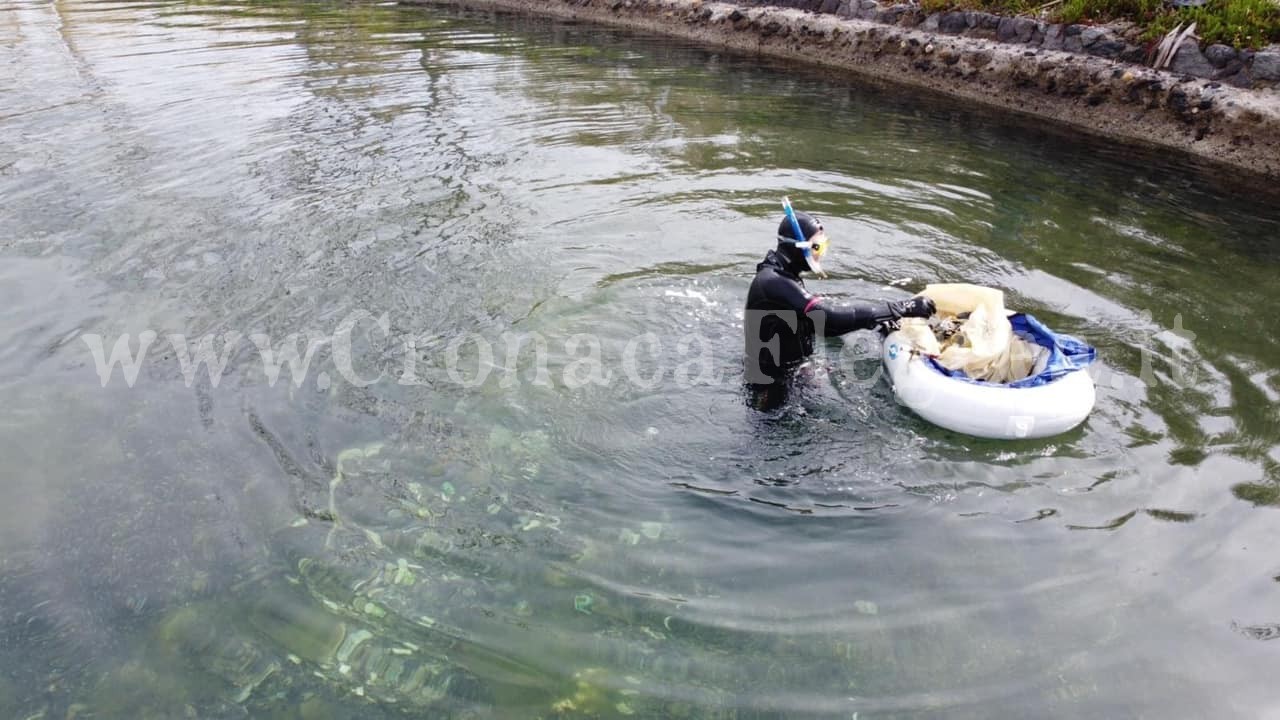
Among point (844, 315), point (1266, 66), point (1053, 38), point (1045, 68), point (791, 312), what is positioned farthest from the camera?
point (1053, 38)

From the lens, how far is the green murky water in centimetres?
413

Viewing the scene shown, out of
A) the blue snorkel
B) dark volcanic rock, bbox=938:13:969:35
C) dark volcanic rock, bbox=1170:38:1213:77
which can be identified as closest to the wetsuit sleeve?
the blue snorkel

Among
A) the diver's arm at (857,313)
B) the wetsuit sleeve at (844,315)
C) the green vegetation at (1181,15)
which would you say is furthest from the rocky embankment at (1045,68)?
the wetsuit sleeve at (844,315)

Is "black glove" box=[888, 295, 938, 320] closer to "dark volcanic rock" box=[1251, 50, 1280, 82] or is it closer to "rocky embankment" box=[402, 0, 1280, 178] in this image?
"rocky embankment" box=[402, 0, 1280, 178]

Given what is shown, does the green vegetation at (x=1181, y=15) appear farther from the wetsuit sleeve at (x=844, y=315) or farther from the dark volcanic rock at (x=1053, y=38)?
the wetsuit sleeve at (x=844, y=315)

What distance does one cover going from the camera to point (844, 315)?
559cm

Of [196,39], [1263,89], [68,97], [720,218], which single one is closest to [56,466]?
[720,218]

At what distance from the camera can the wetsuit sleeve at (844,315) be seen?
550 centimetres

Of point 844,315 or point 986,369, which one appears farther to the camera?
point 986,369

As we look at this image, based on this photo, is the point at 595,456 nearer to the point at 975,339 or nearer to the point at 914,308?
the point at 914,308

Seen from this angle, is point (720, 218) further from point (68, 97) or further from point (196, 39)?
point (196, 39)

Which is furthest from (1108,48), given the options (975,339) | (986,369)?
(986,369)

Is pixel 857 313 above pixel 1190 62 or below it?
below

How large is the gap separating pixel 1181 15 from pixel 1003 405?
9.96 m
